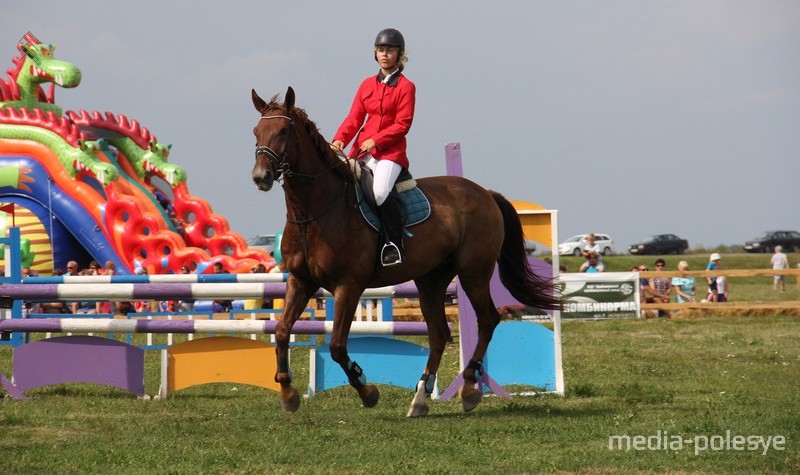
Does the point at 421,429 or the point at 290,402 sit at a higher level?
the point at 290,402

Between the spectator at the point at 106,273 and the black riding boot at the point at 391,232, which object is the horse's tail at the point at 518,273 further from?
the spectator at the point at 106,273

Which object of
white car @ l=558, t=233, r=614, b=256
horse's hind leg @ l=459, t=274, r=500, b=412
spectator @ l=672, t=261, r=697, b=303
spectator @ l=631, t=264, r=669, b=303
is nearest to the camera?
horse's hind leg @ l=459, t=274, r=500, b=412

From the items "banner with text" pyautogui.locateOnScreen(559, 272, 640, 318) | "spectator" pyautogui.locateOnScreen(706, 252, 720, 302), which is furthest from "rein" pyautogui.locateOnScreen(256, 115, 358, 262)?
"spectator" pyautogui.locateOnScreen(706, 252, 720, 302)

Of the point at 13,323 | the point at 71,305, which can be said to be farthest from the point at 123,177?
the point at 13,323

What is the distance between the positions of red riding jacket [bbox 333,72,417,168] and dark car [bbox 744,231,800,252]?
205ft

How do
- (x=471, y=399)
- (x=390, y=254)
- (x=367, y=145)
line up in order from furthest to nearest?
(x=471, y=399) → (x=367, y=145) → (x=390, y=254)

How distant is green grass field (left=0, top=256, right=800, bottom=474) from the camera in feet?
21.1

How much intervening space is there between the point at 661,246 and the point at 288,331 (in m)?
63.1

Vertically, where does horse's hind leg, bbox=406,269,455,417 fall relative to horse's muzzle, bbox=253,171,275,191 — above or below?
below

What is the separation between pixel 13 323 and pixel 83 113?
17.2 m

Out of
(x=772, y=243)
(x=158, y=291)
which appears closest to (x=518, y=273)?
(x=158, y=291)

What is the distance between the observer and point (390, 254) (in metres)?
8.48

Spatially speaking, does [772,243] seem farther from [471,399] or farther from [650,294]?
[471,399]

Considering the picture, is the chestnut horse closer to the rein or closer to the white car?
the rein
